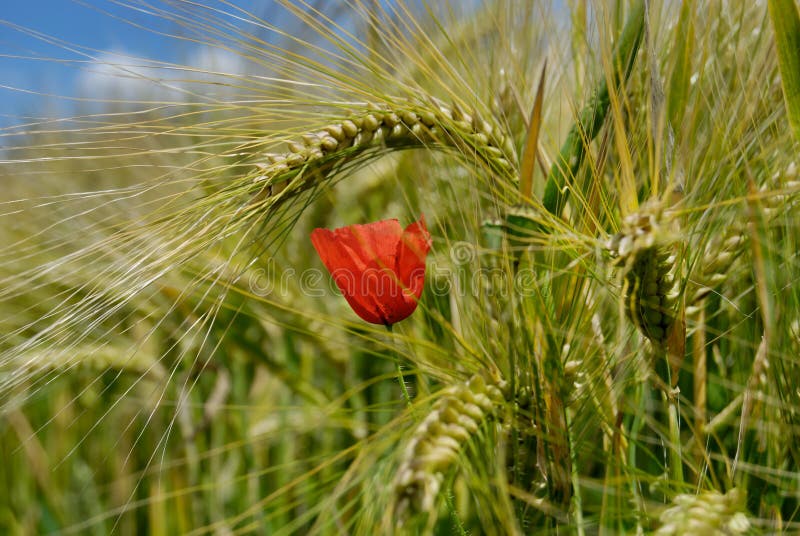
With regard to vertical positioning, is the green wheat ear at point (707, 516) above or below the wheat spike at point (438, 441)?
below

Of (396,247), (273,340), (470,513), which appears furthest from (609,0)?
(273,340)

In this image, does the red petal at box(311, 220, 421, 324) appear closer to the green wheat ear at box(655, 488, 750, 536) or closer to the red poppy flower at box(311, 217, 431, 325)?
the red poppy flower at box(311, 217, 431, 325)

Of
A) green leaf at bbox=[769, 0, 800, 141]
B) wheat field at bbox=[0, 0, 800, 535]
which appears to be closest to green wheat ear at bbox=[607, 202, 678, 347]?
wheat field at bbox=[0, 0, 800, 535]

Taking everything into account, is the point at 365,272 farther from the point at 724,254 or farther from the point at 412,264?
the point at 724,254

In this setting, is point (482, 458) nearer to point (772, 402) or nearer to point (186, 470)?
point (772, 402)

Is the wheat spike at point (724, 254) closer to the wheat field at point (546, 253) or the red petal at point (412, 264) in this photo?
the wheat field at point (546, 253)

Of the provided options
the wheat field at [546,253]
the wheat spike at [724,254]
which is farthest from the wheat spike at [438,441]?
the wheat spike at [724,254]
